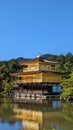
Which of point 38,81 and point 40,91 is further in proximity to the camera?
point 38,81

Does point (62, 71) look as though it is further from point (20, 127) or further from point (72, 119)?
point (20, 127)

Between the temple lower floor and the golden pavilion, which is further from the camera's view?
the golden pavilion

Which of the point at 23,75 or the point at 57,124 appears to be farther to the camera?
the point at 23,75

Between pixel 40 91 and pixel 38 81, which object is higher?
pixel 38 81

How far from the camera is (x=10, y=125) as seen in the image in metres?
22.4

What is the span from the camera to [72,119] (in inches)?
992

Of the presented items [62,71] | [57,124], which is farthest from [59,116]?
[62,71]

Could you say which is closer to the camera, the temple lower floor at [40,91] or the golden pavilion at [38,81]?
the temple lower floor at [40,91]

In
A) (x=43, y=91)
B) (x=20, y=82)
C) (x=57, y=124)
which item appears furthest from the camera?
(x=20, y=82)

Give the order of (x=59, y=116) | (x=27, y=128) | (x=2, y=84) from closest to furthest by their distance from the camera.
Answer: (x=27, y=128), (x=59, y=116), (x=2, y=84)

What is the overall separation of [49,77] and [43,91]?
2.33 metres

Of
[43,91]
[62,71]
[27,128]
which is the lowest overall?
[27,128]

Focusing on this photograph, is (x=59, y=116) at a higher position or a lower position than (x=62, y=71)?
lower

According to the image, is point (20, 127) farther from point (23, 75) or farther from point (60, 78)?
point (23, 75)
